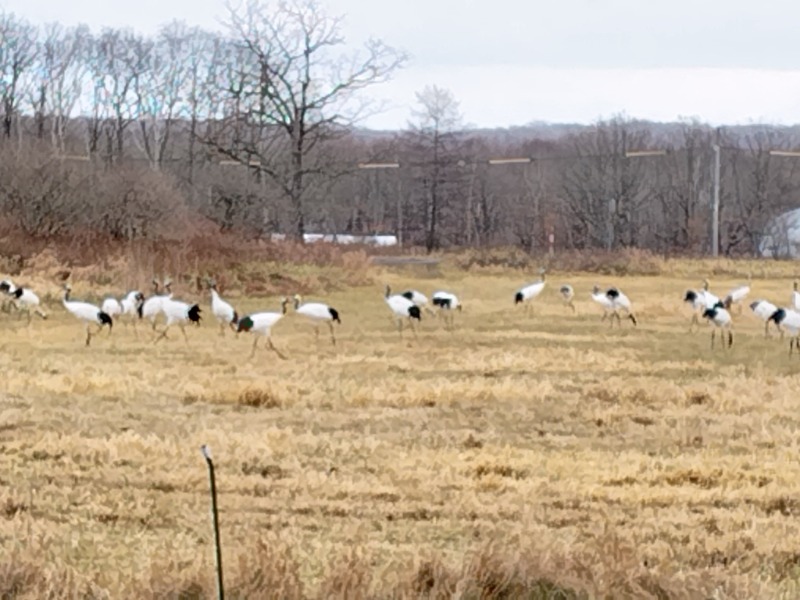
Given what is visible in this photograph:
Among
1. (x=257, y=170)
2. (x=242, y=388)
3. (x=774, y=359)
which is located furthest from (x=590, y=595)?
(x=257, y=170)

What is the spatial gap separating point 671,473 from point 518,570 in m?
4.34

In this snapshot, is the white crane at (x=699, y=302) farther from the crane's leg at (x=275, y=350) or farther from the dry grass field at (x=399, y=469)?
the crane's leg at (x=275, y=350)

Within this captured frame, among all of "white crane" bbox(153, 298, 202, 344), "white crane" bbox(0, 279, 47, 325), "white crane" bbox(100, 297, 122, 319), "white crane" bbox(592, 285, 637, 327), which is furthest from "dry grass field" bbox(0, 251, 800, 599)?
"white crane" bbox(592, 285, 637, 327)

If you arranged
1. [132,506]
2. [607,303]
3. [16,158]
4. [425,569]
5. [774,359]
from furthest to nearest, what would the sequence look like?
[16,158]
[607,303]
[774,359]
[132,506]
[425,569]

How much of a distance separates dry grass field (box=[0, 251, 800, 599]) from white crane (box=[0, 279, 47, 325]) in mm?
2779

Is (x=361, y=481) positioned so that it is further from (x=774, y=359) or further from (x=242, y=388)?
(x=774, y=359)

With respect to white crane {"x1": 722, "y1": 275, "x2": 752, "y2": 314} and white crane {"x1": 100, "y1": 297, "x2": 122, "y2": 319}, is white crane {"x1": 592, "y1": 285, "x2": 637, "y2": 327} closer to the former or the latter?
white crane {"x1": 722, "y1": 275, "x2": 752, "y2": 314}

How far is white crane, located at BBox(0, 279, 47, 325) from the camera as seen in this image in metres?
20.8

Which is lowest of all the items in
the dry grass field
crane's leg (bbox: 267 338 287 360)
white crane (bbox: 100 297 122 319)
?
crane's leg (bbox: 267 338 287 360)

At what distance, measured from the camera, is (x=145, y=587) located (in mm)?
4641

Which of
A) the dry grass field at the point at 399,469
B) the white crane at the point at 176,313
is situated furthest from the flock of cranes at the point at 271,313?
the dry grass field at the point at 399,469

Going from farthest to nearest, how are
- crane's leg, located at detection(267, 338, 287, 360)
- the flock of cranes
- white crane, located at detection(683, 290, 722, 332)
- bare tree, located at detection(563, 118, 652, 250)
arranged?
1. bare tree, located at detection(563, 118, 652, 250)
2. white crane, located at detection(683, 290, 722, 332)
3. the flock of cranes
4. crane's leg, located at detection(267, 338, 287, 360)

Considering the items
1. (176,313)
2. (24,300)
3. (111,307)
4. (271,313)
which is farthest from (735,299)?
(24,300)

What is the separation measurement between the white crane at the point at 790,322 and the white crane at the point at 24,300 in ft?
40.6
